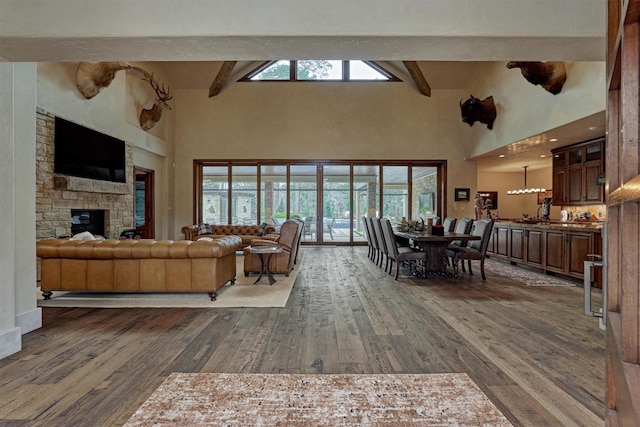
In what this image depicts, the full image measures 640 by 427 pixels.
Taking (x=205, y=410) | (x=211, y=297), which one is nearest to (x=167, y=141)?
(x=211, y=297)

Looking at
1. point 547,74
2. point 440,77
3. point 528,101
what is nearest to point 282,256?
point 547,74

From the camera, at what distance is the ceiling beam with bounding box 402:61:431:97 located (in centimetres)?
957

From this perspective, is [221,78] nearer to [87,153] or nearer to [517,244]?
[87,153]

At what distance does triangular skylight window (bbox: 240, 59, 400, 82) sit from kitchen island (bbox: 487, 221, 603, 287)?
18.7 feet

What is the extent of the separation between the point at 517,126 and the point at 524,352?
591 centimetres

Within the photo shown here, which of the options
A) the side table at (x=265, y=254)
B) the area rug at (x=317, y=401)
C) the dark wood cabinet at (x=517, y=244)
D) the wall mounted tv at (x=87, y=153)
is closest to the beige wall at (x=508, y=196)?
the dark wood cabinet at (x=517, y=244)

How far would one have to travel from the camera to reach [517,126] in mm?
7230

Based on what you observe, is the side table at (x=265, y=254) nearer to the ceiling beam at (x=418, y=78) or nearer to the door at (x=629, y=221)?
the door at (x=629, y=221)

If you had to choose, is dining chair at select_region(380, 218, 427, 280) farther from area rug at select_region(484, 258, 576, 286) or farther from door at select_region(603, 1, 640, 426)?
door at select_region(603, 1, 640, 426)

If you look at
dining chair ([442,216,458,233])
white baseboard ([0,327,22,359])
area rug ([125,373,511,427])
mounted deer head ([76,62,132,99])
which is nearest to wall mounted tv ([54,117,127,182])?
mounted deer head ([76,62,132,99])

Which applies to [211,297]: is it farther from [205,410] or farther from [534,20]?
[534,20]

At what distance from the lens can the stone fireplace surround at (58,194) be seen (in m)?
5.25

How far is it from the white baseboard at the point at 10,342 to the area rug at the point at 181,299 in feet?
4.31

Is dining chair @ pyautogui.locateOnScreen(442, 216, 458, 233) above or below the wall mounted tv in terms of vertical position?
below
